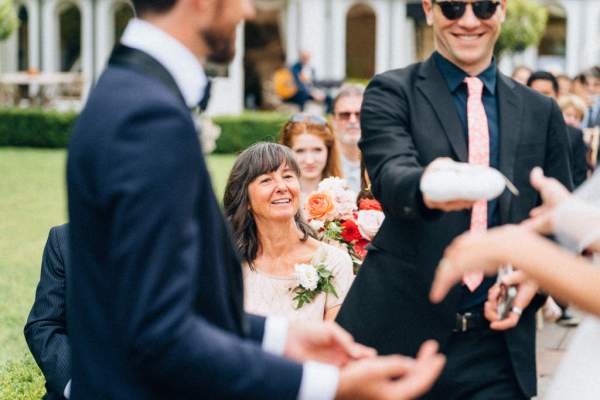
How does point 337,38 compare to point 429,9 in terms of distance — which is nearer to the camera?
point 429,9

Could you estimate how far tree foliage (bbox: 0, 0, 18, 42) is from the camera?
80.2 feet

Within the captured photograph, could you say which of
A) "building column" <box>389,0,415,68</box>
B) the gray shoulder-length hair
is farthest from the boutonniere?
"building column" <box>389,0,415,68</box>

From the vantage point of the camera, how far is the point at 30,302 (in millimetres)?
8961

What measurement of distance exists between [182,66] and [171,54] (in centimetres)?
3

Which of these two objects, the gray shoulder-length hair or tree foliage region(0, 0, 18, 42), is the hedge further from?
the gray shoulder-length hair

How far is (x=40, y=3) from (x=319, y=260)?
1289 inches

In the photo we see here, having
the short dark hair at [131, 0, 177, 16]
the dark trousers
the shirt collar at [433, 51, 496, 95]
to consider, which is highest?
the short dark hair at [131, 0, 177, 16]

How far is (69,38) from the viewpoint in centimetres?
3794

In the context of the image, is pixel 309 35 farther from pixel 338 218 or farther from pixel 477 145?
pixel 477 145

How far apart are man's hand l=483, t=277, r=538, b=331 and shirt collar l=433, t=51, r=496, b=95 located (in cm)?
64

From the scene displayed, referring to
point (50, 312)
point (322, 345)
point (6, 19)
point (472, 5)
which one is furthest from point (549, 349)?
point (6, 19)

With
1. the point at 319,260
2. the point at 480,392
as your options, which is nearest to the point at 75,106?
the point at 319,260

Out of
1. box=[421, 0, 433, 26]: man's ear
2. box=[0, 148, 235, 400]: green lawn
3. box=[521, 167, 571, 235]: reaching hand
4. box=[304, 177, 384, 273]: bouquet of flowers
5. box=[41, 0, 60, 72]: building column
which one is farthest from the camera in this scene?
box=[41, 0, 60, 72]: building column

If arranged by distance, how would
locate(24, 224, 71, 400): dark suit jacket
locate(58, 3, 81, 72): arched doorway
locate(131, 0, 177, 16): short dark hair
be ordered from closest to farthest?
locate(131, 0, 177, 16): short dark hair
locate(24, 224, 71, 400): dark suit jacket
locate(58, 3, 81, 72): arched doorway
